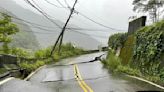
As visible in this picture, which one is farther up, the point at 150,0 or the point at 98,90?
the point at 150,0

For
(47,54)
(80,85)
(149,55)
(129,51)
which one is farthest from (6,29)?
(80,85)

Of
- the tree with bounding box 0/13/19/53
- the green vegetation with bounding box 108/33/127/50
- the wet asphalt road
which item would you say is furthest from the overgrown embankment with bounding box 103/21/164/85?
the tree with bounding box 0/13/19/53

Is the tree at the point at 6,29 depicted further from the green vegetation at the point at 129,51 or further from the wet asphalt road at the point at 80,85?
the wet asphalt road at the point at 80,85

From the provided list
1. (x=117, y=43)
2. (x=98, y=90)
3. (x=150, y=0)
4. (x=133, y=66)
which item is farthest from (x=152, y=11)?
(x=98, y=90)

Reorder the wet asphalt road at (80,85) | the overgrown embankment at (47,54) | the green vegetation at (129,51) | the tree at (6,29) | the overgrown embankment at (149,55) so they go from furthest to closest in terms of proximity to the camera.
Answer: the tree at (6,29) → the overgrown embankment at (47,54) → the green vegetation at (129,51) → the overgrown embankment at (149,55) → the wet asphalt road at (80,85)

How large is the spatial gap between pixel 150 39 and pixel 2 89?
10.0 meters

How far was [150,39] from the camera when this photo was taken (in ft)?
61.6

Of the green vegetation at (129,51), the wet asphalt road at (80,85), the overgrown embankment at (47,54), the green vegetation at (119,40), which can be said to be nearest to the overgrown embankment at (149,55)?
the green vegetation at (129,51)

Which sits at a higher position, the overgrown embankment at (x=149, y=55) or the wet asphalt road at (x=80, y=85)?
the overgrown embankment at (x=149, y=55)

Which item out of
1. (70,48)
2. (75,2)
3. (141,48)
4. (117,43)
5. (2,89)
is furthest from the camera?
(70,48)

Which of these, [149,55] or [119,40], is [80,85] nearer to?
[149,55]

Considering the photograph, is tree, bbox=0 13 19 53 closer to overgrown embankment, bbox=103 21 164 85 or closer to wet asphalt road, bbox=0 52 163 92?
overgrown embankment, bbox=103 21 164 85

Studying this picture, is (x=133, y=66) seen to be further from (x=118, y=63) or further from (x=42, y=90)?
(x=42, y=90)

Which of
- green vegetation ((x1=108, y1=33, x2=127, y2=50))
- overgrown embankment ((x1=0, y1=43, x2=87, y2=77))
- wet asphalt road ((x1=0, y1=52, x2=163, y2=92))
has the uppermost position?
green vegetation ((x1=108, y1=33, x2=127, y2=50))
